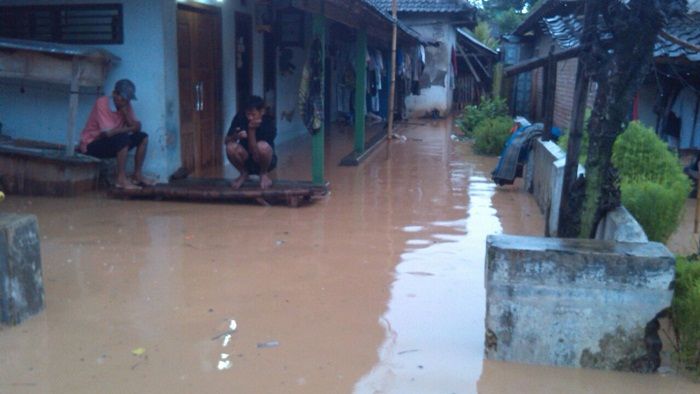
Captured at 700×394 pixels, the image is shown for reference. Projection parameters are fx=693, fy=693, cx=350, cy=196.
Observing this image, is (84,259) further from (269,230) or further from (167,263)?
(269,230)

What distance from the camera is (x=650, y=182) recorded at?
6031 millimetres

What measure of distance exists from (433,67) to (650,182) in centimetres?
1733

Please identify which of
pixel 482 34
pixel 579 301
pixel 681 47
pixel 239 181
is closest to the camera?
pixel 579 301

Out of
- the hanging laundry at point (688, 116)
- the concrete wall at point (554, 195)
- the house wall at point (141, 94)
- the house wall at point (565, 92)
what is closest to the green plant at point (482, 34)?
the house wall at point (565, 92)

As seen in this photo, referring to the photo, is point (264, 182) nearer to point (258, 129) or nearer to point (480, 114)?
point (258, 129)

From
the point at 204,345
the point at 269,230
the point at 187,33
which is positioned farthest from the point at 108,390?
Result: the point at 187,33

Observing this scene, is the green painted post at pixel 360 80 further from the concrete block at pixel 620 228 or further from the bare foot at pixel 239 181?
the concrete block at pixel 620 228

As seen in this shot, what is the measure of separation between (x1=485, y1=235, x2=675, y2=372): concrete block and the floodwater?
12 centimetres

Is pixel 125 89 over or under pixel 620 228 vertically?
over

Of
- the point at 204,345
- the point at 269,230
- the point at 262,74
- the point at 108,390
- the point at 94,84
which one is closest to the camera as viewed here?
the point at 108,390

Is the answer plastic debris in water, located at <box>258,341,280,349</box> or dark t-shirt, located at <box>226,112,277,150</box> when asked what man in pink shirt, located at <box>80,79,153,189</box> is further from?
plastic debris in water, located at <box>258,341,280,349</box>

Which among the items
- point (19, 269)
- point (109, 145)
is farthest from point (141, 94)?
point (19, 269)

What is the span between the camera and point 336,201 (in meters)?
8.54

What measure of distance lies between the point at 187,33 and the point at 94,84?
165 centimetres
